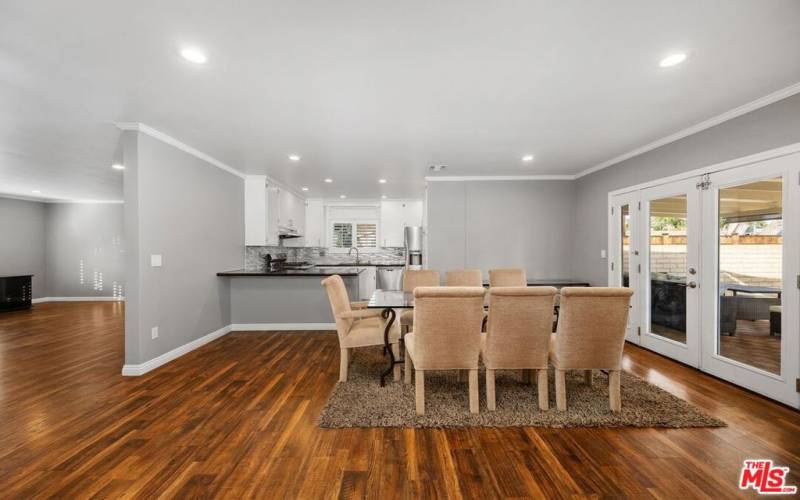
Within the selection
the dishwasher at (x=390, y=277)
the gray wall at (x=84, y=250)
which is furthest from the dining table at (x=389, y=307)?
the gray wall at (x=84, y=250)

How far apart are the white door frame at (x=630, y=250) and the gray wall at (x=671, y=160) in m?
0.13

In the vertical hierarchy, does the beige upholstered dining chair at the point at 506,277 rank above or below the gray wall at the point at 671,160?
below

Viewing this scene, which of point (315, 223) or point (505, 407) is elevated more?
point (315, 223)

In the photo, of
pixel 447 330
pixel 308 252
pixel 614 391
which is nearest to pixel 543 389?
pixel 614 391

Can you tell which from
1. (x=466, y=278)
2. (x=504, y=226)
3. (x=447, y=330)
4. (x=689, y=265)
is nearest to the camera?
(x=447, y=330)

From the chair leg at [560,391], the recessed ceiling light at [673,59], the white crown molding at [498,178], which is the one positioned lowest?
the chair leg at [560,391]

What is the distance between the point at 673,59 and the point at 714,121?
156 cm

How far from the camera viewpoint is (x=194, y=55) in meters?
2.02

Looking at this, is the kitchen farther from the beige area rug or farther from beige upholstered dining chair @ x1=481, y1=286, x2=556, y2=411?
beige upholstered dining chair @ x1=481, y1=286, x2=556, y2=411

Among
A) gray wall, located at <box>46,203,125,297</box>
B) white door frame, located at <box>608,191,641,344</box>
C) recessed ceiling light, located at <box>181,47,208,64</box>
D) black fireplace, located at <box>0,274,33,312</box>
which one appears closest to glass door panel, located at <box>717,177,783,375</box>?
white door frame, located at <box>608,191,641,344</box>

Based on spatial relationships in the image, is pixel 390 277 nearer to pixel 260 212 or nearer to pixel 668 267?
pixel 260 212

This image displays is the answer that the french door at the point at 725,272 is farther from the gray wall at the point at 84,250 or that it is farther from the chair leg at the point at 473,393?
the gray wall at the point at 84,250

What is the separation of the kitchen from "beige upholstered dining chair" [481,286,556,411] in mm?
2799

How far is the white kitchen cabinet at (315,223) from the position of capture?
763 centimetres
